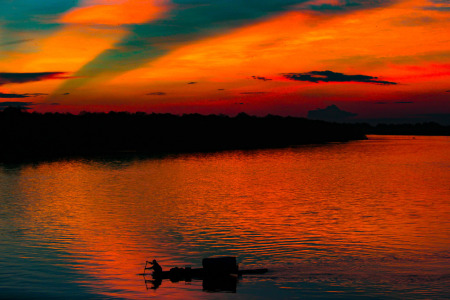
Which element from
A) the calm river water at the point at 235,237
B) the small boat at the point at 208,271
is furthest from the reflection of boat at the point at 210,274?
the calm river water at the point at 235,237

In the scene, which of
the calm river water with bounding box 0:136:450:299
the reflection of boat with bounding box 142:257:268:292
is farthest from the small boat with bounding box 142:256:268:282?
the calm river water with bounding box 0:136:450:299

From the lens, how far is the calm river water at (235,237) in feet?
82.7

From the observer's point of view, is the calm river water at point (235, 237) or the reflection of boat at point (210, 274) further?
the reflection of boat at point (210, 274)

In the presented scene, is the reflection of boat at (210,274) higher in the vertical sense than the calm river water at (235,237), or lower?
higher

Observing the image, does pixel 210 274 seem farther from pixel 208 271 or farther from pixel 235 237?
pixel 235 237

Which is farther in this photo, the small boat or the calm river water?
the small boat

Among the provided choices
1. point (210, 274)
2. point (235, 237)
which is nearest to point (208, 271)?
point (210, 274)

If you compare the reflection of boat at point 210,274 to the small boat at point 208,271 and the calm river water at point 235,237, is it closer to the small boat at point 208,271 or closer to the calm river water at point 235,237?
the small boat at point 208,271

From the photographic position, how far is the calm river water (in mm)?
25219

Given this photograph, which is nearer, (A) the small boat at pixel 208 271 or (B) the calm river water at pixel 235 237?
(B) the calm river water at pixel 235 237

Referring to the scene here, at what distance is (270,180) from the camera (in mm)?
84812

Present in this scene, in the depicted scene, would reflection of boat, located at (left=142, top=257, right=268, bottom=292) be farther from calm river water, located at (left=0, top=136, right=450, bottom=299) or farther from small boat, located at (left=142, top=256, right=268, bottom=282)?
calm river water, located at (left=0, top=136, right=450, bottom=299)

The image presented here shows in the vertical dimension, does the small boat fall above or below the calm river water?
above

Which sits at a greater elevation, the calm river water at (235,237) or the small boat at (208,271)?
the small boat at (208,271)
